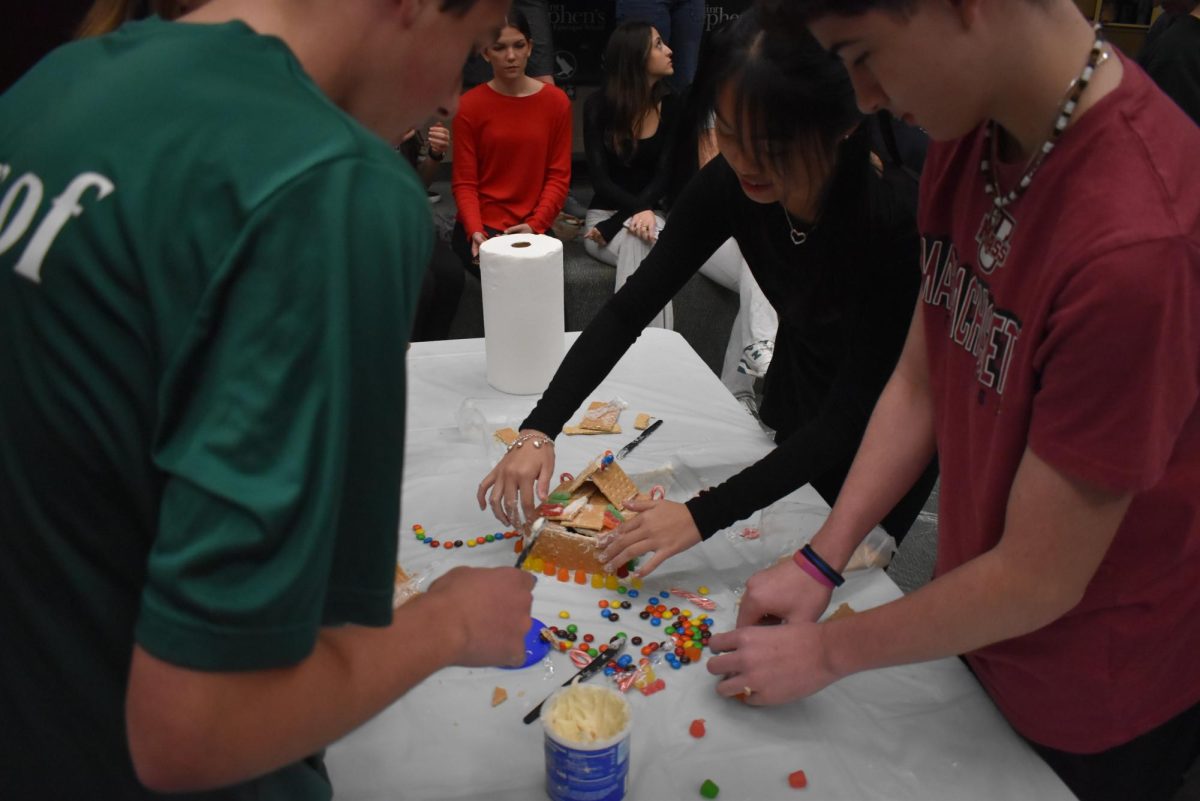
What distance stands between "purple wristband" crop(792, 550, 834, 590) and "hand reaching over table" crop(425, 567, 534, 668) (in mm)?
425

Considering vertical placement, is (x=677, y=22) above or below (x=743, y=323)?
above

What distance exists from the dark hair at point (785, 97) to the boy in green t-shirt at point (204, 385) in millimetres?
670

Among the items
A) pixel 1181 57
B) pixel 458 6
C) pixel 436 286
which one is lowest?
pixel 436 286

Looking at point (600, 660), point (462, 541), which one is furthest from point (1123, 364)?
point (462, 541)

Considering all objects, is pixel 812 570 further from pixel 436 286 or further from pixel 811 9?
pixel 436 286

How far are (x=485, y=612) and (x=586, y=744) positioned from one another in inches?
8.1

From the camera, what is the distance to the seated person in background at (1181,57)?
214 centimetres

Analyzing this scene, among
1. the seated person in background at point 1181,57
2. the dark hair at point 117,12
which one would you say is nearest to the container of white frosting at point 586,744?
the dark hair at point 117,12

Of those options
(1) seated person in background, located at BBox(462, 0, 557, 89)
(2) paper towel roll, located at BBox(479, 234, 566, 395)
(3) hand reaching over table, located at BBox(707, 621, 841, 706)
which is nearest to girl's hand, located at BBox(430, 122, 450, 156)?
(1) seated person in background, located at BBox(462, 0, 557, 89)

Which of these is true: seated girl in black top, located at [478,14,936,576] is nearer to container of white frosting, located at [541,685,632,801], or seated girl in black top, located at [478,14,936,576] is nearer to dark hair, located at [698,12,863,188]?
dark hair, located at [698,12,863,188]

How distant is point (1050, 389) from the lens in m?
0.68

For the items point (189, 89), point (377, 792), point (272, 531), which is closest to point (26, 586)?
point (272, 531)

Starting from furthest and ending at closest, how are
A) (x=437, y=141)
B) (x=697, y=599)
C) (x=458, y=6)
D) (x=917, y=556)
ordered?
(x=437, y=141) → (x=917, y=556) → (x=697, y=599) → (x=458, y=6)

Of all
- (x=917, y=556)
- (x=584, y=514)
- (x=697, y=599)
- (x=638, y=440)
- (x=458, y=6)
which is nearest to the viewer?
(x=458, y=6)
